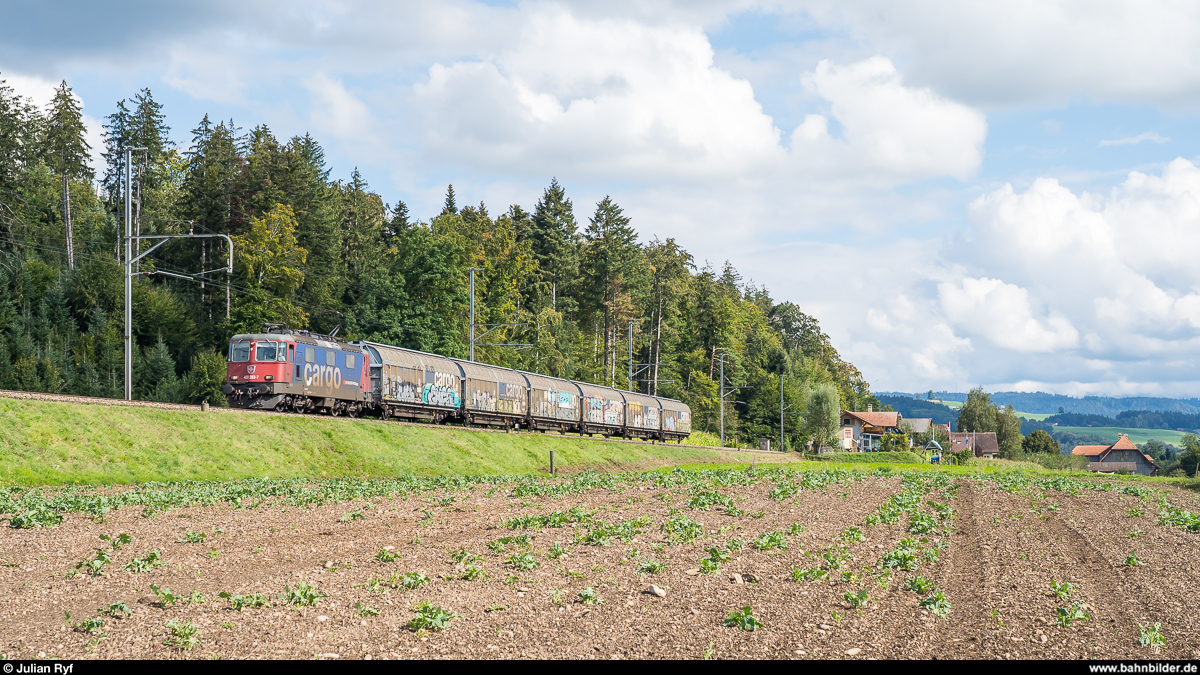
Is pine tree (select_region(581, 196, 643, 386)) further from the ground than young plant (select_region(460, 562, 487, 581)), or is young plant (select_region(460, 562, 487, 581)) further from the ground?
pine tree (select_region(581, 196, 643, 386))

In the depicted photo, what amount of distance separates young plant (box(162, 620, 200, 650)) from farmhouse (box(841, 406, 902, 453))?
156 meters

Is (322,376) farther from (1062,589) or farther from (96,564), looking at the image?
(1062,589)

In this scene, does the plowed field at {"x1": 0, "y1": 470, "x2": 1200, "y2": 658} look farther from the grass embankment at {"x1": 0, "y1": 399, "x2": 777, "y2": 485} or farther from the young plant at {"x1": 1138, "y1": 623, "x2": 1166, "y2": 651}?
the grass embankment at {"x1": 0, "y1": 399, "x2": 777, "y2": 485}

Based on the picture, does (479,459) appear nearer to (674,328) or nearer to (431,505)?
(431,505)

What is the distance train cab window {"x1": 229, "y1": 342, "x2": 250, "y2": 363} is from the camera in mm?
42281

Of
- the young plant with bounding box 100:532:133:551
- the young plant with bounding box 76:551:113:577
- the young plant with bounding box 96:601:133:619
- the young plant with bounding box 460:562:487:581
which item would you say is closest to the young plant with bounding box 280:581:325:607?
the young plant with bounding box 96:601:133:619

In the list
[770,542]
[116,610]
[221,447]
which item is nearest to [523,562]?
[770,542]

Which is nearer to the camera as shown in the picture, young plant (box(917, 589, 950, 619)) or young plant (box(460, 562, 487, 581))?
young plant (box(917, 589, 950, 619))

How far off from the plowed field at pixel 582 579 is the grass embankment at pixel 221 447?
6.06 metres

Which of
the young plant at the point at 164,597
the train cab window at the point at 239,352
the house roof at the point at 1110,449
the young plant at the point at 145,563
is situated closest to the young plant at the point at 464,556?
the young plant at the point at 164,597

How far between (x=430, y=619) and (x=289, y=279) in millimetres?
66616

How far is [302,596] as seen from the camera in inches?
453

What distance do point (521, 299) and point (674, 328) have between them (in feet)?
82.8

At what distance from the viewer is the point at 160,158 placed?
101 meters
